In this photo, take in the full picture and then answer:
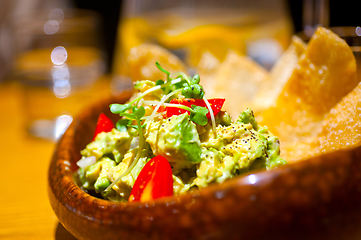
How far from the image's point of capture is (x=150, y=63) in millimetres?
1598

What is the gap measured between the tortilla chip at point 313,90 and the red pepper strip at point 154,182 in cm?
38

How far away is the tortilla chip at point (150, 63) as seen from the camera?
158 centimetres

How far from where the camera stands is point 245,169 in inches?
27.1

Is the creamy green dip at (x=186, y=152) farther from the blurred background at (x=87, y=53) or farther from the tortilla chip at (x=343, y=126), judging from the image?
the blurred background at (x=87, y=53)

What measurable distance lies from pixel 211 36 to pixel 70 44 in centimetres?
112

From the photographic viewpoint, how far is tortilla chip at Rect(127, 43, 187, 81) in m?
1.58

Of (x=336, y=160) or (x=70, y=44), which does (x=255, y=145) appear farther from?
(x=70, y=44)

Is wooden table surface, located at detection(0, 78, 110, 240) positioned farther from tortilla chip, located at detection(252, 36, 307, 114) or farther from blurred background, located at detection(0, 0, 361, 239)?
tortilla chip, located at detection(252, 36, 307, 114)

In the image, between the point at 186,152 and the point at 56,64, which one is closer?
the point at 186,152

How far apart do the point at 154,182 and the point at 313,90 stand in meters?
0.62

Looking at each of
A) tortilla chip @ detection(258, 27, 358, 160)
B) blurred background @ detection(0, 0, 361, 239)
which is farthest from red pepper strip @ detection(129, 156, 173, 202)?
blurred background @ detection(0, 0, 361, 239)

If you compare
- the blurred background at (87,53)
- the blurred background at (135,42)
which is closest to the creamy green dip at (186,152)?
the blurred background at (87,53)

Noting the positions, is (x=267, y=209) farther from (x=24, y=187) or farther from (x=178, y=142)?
(x=24, y=187)

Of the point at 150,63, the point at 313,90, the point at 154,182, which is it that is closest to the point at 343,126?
the point at 313,90
